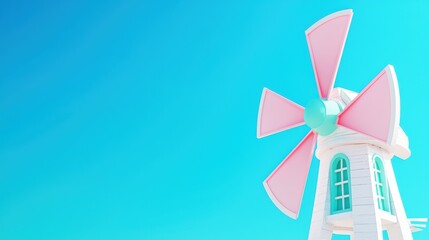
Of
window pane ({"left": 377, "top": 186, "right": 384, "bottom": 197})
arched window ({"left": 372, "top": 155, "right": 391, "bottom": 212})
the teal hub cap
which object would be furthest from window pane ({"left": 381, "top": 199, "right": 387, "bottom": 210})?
the teal hub cap

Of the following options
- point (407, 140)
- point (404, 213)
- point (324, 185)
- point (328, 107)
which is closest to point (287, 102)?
point (328, 107)

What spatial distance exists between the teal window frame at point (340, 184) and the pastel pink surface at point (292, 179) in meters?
1.04

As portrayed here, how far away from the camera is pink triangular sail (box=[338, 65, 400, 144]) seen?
14.8m

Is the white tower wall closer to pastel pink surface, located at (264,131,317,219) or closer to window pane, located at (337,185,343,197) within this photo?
window pane, located at (337,185,343,197)

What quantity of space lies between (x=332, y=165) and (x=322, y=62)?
4.00 m

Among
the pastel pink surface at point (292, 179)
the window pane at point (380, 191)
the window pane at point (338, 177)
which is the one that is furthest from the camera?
the pastel pink surface at point (292, 179)

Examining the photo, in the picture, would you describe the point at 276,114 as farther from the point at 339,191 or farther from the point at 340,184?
the point at 339,191

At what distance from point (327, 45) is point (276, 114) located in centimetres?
339

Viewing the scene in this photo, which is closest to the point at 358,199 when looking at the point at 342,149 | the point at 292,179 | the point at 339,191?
the point at 339,191

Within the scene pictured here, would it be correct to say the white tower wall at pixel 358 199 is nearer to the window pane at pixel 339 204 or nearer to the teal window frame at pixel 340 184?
the teal window frame at pixel 340 184

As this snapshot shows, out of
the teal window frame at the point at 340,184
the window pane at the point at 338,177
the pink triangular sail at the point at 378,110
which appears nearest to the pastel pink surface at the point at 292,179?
the teal window frame at the point at 340,184

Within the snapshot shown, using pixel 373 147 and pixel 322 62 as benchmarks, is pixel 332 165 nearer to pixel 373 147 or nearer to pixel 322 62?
pixel 373 147

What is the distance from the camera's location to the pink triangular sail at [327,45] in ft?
57.2

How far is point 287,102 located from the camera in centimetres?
1891
